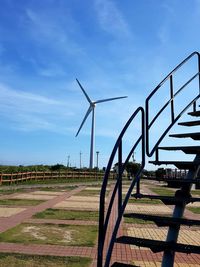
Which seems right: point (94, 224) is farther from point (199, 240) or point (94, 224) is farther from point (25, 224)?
point (199, 240)

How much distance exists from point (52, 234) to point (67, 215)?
3708 mm

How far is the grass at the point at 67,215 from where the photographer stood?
12.8m

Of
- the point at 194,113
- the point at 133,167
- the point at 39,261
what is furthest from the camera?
the point at 133,167

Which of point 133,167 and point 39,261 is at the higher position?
point 133,167

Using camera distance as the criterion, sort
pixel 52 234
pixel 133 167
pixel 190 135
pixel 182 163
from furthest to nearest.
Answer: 1. pixel 133 167
2. pixel 52 234
3. pixel 190 135
4. pixel 182 163

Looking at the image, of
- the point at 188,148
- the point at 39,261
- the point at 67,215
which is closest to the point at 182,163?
the point at 188,148

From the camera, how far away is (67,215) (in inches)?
531

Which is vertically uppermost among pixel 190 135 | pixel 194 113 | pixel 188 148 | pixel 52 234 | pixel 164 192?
pixel 194 113

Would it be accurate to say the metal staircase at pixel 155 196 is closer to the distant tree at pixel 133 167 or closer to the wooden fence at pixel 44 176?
the distant tree at pixel 133 167

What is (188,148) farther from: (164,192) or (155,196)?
(164,192)

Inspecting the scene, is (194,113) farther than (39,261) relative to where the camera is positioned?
No

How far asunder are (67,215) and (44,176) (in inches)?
1026

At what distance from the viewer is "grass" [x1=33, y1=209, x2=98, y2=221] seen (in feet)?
42.0

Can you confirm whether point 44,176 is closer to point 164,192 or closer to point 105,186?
point 164,192
